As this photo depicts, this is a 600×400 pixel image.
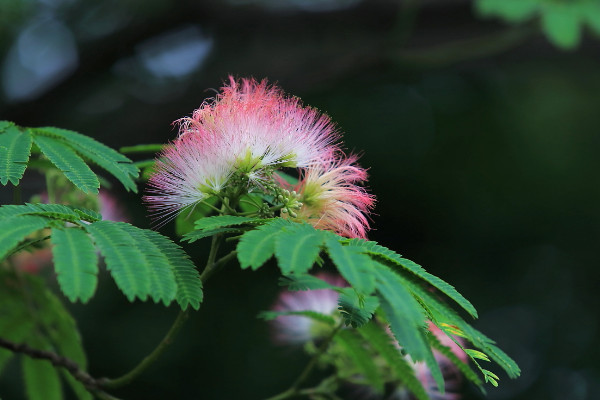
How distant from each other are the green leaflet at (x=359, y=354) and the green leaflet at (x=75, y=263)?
1136 mm

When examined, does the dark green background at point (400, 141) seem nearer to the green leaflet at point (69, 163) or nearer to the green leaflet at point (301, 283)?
the green leaflet at point (69, 163)

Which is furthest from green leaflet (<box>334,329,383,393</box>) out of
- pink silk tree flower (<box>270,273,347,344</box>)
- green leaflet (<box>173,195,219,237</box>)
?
green leaflet (<box>173,195,219,237</box>)

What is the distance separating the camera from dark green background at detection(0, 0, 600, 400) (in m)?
5.46

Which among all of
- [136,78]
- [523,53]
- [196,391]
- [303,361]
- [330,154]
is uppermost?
[330,154]

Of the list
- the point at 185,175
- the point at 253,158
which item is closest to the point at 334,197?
the point at 253,158

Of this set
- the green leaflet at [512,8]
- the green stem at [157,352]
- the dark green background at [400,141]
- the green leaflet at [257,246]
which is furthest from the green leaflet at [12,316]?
the green leaflet at [512,8]

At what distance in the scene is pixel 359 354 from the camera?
2.27m

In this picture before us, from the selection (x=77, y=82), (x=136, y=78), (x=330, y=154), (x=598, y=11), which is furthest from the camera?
(x=136, y=78)

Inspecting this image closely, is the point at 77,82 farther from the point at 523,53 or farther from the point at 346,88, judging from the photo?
the point at 523,53

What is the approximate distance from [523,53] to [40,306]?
5.45 meters

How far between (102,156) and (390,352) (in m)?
0.98

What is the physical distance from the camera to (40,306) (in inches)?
97.5

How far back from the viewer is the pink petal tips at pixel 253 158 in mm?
1613

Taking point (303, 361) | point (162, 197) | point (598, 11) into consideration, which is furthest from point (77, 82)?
point (162, 197)
